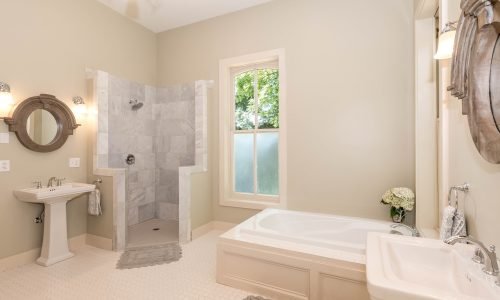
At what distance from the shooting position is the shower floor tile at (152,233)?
3.15m

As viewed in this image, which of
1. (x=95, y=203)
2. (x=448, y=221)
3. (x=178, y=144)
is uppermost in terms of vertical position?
(x=178, y=144)

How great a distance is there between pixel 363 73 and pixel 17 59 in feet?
12.1

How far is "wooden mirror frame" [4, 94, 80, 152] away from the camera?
8.08 feet

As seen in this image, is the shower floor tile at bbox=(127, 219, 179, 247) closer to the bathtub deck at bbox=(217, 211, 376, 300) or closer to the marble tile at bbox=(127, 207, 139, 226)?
the marble tile at bbox=(127, 207, 139, 226)

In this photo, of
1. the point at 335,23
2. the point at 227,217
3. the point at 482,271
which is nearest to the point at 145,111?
the point at 227,217

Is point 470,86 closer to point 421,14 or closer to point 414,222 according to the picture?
point 421,14

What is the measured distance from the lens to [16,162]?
2.49 metres

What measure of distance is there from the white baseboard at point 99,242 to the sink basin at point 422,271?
2.87 metres

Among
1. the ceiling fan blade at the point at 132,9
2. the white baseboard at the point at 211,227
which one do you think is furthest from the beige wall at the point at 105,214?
the ceiling fan blade at the point at 132,9

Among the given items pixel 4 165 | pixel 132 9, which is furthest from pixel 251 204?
pixel 132 9

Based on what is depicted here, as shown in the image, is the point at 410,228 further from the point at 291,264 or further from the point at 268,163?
the point at 268,163

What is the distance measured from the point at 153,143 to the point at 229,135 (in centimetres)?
145

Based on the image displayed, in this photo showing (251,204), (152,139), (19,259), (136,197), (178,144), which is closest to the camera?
(19,259)

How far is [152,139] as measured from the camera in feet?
13.7
